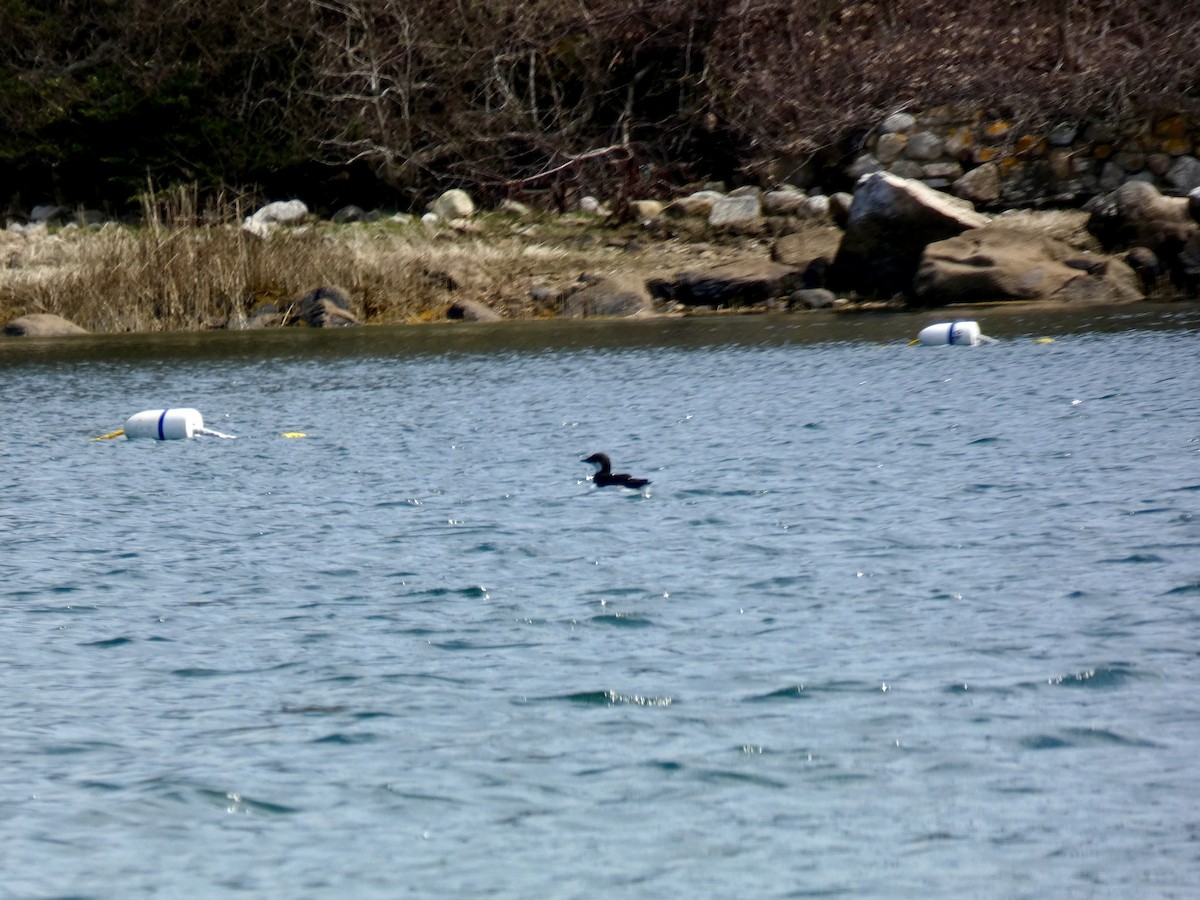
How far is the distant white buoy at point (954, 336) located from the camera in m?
23.8

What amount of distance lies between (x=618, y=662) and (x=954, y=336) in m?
16.6

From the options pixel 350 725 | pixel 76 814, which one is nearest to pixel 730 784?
pixel 350 725

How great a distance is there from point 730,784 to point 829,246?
28.2 metres

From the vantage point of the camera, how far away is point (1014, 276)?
1209 inches

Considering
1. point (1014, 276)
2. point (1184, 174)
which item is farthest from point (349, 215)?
point (1184, 174)

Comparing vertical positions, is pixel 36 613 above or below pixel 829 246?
below

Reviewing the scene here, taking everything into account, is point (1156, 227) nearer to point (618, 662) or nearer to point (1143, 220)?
point (1143, 220)

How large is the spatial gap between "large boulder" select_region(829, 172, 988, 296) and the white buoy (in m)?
17.0

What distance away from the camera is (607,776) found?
6664 mm

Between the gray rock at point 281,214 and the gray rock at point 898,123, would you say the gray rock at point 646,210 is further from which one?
the gray rock at point 281,214

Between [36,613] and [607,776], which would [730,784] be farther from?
[36,613]

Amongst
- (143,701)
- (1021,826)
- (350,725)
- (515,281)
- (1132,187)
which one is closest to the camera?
(1021,826)

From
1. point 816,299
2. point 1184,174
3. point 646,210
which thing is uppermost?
point 1184,174

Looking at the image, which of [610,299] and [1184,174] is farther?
[1184,174]
